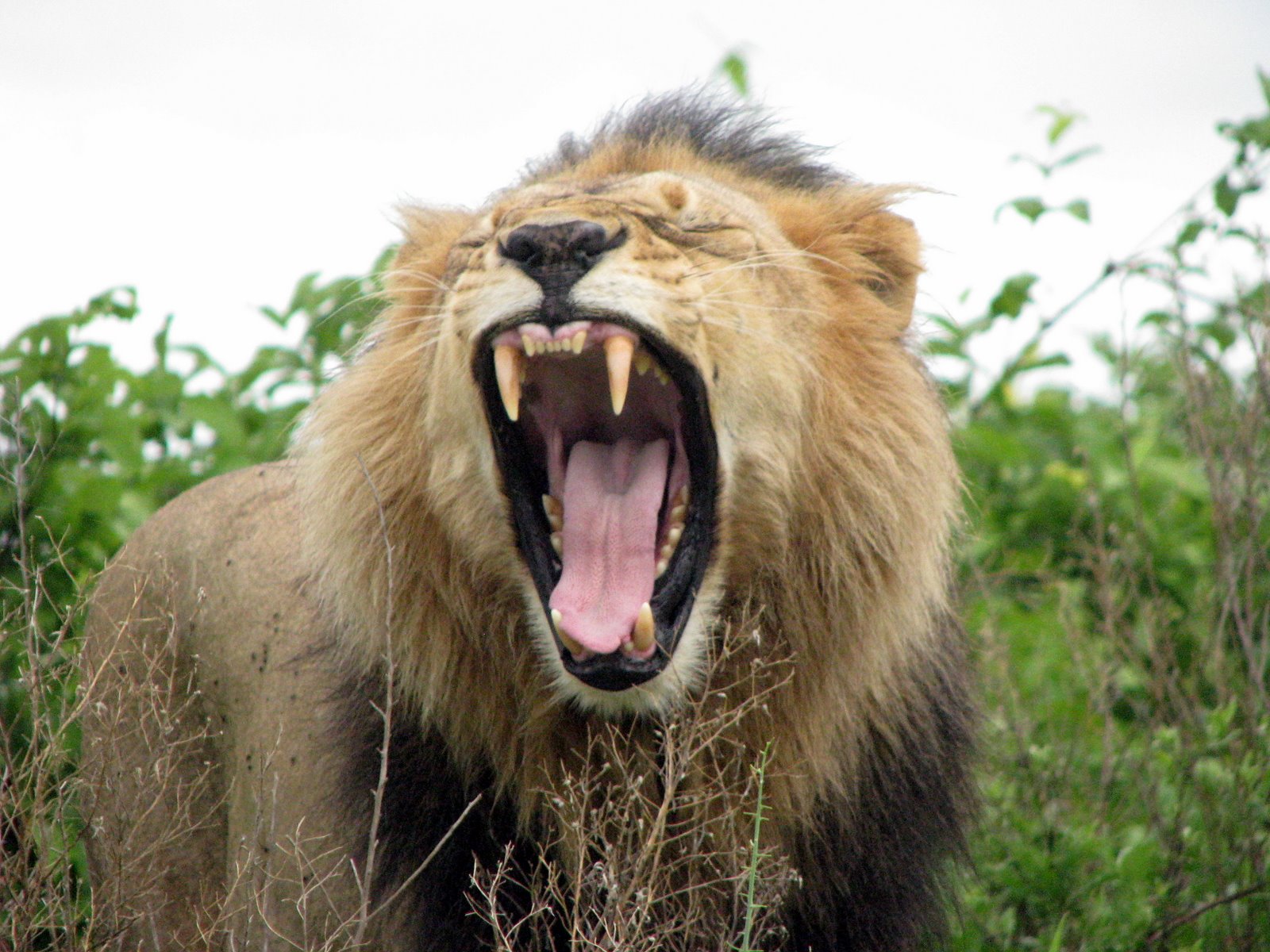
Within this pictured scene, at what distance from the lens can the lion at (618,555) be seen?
8.57 ft

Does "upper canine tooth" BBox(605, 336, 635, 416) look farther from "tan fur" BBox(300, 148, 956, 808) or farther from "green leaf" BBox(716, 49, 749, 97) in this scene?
"green leaf" BBox(716, 49, 749, 97)

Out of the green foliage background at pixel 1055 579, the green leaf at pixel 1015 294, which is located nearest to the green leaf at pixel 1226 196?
the green foliage background at pixel 1055 579

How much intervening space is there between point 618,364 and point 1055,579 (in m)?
3.55

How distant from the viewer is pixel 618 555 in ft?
9.20

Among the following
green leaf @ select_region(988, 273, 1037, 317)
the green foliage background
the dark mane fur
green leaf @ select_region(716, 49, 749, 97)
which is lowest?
the green foliage background

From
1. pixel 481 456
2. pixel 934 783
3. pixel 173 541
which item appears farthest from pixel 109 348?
pixel 934 783

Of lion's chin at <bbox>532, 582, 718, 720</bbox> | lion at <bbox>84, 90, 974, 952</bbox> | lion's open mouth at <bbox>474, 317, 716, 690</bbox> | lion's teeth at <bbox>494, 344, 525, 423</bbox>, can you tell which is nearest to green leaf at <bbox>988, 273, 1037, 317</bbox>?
lion at <bbox>84, 90, 974, 952</bbox>

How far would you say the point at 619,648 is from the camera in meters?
2.59

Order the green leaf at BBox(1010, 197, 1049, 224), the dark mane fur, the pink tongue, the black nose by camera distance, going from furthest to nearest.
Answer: the green leaf at BBox(1010, 197, 1049, 224), the dark mane fur, the pink tongue, the black nose

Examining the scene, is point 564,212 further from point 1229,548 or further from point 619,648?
point 1229,548

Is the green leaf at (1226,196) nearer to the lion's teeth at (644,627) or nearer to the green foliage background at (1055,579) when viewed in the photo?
the green foliage background at (1055,579)

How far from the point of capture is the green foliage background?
11.7 ft

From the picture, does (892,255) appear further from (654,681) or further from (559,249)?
(654,681)

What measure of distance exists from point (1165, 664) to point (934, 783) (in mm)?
1724
